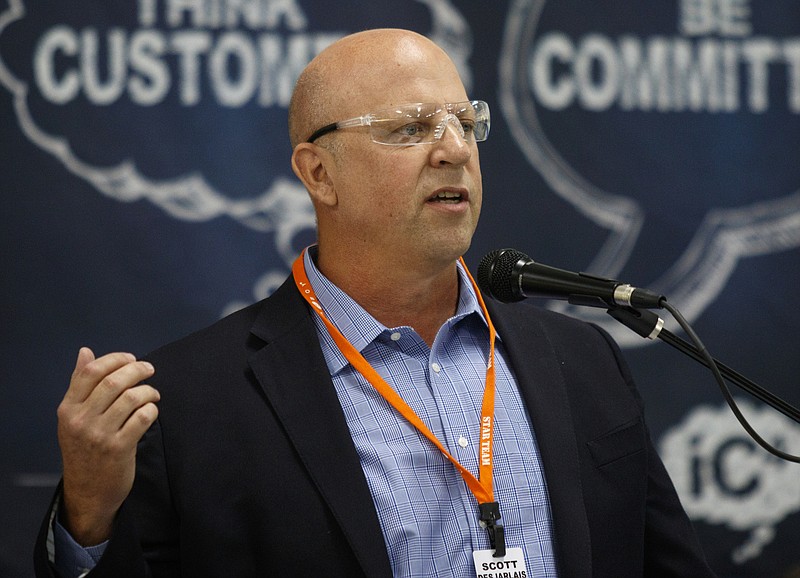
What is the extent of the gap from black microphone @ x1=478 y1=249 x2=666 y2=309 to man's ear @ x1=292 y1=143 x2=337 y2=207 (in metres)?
0.51

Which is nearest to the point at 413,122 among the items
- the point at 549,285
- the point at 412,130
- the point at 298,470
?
the point at 412,130

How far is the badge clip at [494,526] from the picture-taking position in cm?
172

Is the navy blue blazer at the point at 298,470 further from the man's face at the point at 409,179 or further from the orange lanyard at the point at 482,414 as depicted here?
the man's face at the point at 409,179

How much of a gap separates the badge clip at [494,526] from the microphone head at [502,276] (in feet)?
1.24

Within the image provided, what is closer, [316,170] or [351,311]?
[351,311]

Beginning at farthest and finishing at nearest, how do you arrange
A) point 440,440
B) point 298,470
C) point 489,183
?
1. point 489,183
2. point 440,440
3. point 298,470

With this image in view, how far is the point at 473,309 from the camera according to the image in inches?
78.7

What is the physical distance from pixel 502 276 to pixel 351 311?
1.42 ft

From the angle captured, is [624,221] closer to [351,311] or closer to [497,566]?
[351,311]

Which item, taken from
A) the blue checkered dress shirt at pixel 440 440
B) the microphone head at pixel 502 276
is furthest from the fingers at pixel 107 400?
the microphone head at pixel 502 276

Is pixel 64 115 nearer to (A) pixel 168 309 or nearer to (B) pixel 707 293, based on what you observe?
(A) pixel 168 309

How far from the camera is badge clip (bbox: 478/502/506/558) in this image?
5.64 ft

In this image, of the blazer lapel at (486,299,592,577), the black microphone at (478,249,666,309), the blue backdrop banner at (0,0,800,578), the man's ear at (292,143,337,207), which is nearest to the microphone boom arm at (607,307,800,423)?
the black microphone at (478,249,666,309)

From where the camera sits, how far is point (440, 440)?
1.83m
